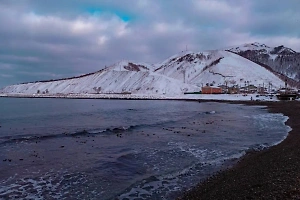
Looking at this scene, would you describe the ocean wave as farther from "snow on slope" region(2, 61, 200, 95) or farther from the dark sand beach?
"snow on slope" region(2, 61, 200, 95)

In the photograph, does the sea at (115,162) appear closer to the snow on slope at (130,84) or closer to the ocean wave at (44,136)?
the ocean wave at (44,136)

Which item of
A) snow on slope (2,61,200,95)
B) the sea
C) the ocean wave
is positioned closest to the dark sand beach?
the sea

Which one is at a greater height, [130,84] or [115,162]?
[130,84]

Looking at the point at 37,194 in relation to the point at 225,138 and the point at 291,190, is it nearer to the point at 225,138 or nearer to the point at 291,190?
the point at 291,190

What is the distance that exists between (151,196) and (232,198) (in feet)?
10.8

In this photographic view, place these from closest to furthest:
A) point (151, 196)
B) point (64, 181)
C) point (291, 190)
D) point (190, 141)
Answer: point (291, 190) < point (151, 196) < point (64, 181) < point (190, 141)

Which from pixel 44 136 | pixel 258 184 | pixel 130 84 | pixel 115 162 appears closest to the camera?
pixel 258 184

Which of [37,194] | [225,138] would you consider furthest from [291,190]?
[225,138]

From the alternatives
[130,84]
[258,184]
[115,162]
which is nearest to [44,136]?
[115,162]

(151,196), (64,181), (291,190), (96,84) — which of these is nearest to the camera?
(291,190)

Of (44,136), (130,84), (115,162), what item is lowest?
(115,162)

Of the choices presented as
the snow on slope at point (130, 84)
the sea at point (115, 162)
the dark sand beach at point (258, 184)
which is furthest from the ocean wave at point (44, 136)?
the snow on slope at point (130, 84)

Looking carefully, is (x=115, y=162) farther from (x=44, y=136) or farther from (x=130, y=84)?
(x=130, y=84)

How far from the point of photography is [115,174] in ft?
42.4
